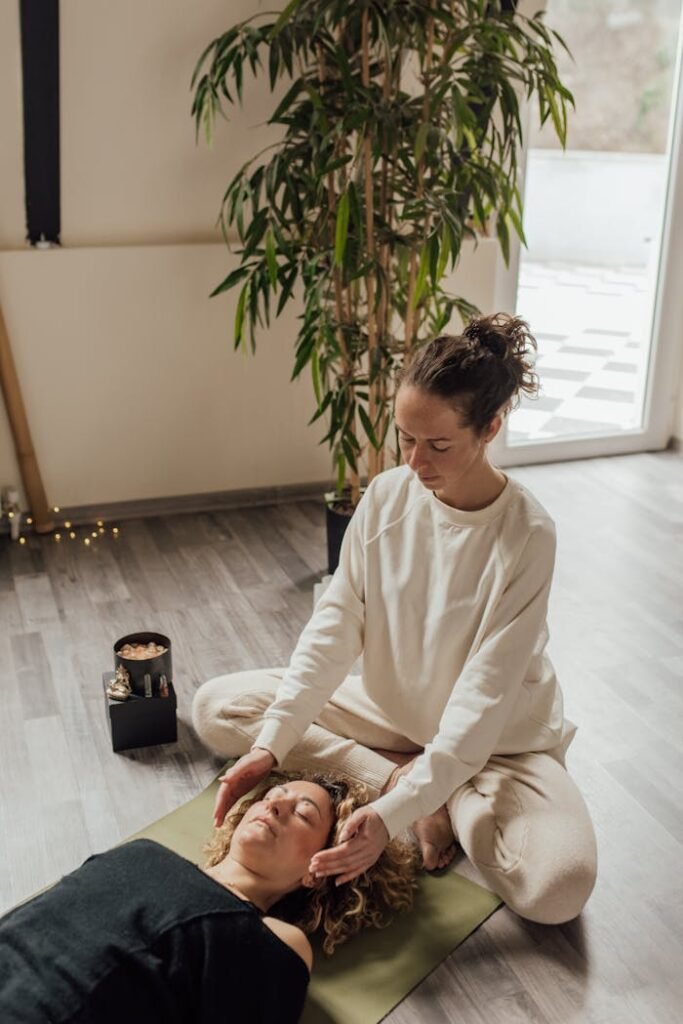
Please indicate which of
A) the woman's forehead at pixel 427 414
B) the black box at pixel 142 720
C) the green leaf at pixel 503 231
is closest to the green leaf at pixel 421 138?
the green leaf at pixel 503 231

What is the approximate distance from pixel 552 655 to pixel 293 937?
1.27 meters

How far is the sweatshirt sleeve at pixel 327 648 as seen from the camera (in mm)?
2100

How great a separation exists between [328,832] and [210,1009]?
382 mm

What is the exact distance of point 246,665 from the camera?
281 cm

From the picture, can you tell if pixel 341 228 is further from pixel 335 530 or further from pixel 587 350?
pixel 587 350

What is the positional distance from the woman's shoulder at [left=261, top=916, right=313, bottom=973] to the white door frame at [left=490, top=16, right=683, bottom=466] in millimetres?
2485

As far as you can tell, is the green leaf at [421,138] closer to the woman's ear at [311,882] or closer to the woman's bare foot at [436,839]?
the woman's bare foot at [436,839]

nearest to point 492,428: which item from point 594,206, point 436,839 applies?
point 436,839

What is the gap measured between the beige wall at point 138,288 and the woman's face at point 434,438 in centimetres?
177

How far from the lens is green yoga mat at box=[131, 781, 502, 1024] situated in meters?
1.82

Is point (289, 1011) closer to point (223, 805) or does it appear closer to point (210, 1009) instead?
point (210, 1009)

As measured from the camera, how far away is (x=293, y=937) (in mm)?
1784

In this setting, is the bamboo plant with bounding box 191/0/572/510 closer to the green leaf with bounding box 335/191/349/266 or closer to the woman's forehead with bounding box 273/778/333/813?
the green leaf with bounding box 335/191/349/266

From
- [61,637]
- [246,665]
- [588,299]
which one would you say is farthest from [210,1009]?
[588,299]
